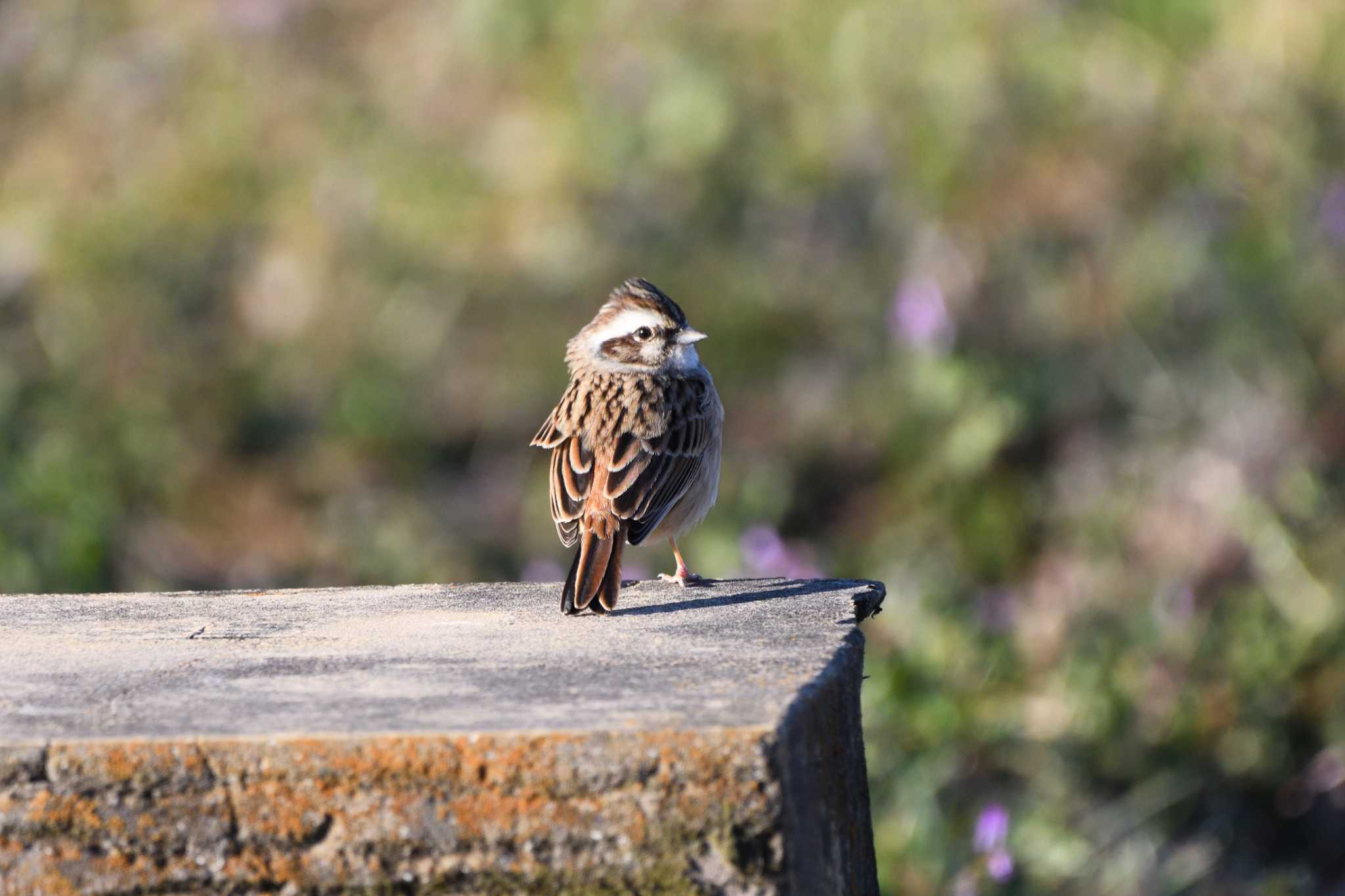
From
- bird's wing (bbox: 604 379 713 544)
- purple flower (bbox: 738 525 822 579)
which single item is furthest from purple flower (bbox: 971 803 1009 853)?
purple flower (bbox: 738 525 822 579)

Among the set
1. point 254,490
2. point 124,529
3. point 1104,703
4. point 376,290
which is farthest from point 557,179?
point 1104,703

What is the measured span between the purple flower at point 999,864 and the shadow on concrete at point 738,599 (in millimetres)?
1076

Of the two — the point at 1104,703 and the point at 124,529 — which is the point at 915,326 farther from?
the point at 124,529

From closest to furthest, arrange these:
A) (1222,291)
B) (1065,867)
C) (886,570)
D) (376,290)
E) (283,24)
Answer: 1. (1065,867)
2. (886,570)
3. (1222,291)
4. (376,290)
5. (283,24)

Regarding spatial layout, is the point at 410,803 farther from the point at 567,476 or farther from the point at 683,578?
the point at 567,476

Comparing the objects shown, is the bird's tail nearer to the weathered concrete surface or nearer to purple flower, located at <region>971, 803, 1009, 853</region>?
the weathered concrete surface

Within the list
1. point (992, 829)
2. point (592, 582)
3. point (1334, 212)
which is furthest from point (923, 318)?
point (592, 582)

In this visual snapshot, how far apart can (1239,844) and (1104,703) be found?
604mm

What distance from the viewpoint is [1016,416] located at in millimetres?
7480

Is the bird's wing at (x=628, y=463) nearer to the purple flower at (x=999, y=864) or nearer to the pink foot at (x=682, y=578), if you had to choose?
the pink foot at (x=682, y=578)

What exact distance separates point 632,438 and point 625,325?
0.74 metres

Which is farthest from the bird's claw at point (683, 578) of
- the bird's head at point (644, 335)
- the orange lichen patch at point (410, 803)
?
the orange lichen patch at point (410, 803)

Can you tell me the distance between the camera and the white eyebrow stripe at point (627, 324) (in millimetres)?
5445

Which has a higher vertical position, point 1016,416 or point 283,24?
point 283,24
